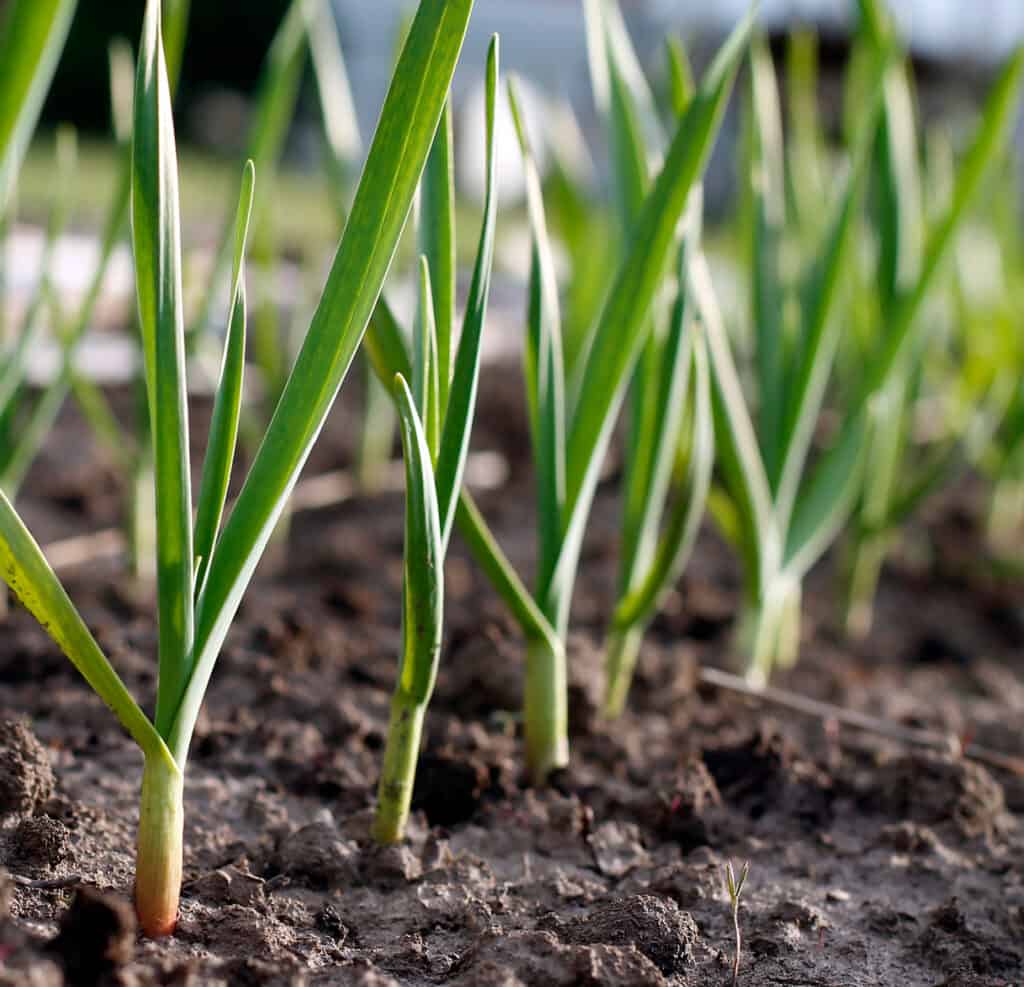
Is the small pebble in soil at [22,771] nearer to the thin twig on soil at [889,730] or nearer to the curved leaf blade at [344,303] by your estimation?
the curved leaf blade at [344,303]

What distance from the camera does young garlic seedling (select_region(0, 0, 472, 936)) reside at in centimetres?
61

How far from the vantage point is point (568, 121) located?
6.01ft

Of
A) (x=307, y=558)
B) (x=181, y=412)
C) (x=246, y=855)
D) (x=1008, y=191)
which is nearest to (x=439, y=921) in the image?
(x=246, y=855)

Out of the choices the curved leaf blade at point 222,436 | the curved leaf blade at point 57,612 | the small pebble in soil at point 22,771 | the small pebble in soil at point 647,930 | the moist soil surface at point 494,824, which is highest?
the curved leaf blade at point 222,436

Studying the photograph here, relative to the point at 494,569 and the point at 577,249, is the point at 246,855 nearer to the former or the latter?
the point at 494,569

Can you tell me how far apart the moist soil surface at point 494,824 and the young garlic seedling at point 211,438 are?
9 centimetres

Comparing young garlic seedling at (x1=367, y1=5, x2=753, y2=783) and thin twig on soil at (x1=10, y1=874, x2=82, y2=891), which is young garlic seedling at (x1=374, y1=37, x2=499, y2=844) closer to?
young garlic seedling at (x1=367, y1=5, x2=753, y2=783)

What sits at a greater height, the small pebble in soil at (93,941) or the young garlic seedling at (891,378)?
the young garlic seedling at (891,378)

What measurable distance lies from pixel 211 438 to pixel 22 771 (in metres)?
0.27

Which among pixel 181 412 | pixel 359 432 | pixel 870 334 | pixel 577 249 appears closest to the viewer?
pixel 181 412

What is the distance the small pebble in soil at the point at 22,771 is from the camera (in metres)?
0.76

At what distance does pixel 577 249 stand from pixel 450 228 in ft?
2.96

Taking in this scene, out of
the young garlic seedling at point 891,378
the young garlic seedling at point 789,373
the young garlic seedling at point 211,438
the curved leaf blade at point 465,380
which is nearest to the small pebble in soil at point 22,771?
the young garlic seedling at point 211,438

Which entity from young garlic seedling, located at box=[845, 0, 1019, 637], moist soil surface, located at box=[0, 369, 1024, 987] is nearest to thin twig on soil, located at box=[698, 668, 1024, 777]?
moist soil surface, located at box=[0, 369, 1024, 987]
